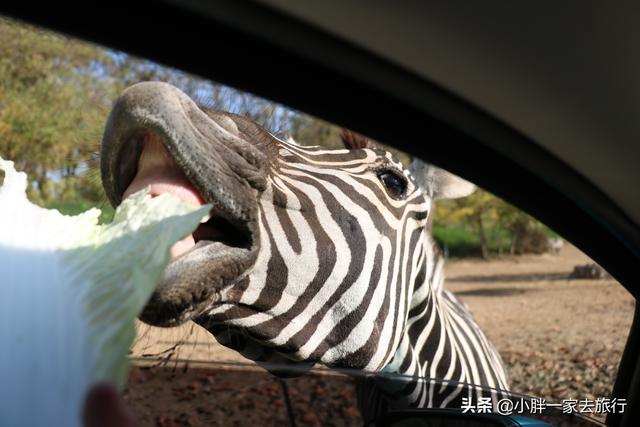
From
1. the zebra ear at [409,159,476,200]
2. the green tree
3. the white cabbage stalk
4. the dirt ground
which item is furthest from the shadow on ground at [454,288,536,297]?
the white cabbage stalk

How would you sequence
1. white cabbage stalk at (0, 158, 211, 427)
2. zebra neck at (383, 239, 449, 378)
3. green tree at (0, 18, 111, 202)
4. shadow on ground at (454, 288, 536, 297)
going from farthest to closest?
shadow on ground at (454, 288, 536, 297) < green tree at (0, 18, 111, 202) < zebra neck at (383, 239, 449, 378) < white cabbage stalk at (0, 158, 211, 427)

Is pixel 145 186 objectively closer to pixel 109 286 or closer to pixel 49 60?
pixel 109 286

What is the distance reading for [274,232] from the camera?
5.82 feet

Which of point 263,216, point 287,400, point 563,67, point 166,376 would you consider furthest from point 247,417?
point 563,67

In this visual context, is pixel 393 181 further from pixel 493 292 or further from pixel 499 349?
pixel 493 292

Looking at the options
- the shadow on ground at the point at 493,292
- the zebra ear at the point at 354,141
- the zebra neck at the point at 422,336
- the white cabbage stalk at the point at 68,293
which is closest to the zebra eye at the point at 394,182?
the zebra ear at the point at 354,141

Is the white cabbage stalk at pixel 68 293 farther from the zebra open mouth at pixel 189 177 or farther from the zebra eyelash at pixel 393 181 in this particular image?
the zebra eyelash at pixel 393 181

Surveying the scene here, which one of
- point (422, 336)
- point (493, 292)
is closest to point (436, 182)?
point (422, 336)

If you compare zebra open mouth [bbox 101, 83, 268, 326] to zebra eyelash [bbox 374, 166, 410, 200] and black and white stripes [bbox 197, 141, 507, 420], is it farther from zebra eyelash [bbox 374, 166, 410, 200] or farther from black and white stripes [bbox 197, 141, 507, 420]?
zebra eyelash [bbox 374, 166, 410, 200]

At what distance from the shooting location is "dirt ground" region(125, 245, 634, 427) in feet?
5.08

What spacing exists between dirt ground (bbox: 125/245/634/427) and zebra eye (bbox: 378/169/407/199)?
0.81 metres

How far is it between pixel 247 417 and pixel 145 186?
0.63m

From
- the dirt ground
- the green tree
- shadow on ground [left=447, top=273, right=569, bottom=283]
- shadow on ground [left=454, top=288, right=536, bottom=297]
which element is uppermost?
the green tree

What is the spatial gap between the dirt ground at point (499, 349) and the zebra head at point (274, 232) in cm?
20
